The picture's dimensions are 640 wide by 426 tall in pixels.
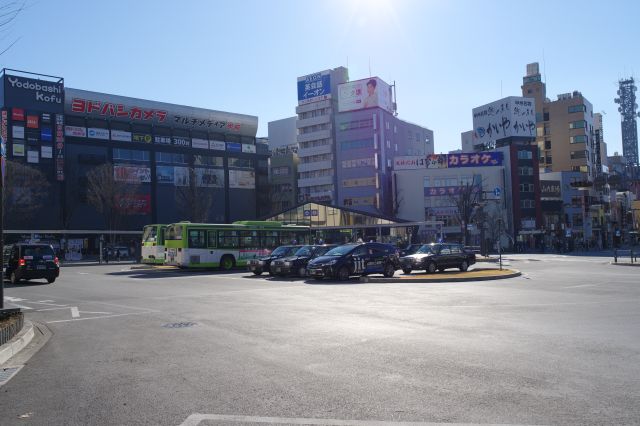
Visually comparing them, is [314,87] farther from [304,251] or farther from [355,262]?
[355,262]

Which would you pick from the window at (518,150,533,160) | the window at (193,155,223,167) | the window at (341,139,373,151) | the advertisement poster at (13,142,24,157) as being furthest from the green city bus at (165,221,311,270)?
the window at (518,150,533,160)

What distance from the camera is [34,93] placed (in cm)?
6988

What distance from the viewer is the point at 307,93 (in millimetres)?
103188

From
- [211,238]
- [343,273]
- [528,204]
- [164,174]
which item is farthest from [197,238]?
[528,204]

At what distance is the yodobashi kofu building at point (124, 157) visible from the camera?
223 ft

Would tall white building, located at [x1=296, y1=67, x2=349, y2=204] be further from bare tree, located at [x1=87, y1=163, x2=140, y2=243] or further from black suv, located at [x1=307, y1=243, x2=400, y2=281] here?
black suv, located at [x1=307, y1=243, x2=400, y2=281]

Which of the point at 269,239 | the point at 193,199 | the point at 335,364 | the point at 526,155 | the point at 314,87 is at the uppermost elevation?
the point at 314,87

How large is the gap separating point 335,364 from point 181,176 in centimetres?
8132

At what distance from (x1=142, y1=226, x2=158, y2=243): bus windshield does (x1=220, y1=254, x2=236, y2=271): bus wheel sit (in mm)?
4566

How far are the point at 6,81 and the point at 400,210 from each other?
60406 mm

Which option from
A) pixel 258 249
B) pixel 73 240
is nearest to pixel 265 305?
pixel 258 249

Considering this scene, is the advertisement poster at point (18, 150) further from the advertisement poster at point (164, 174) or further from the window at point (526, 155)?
the window at point (526, 155)

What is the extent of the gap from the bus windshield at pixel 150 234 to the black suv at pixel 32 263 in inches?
351

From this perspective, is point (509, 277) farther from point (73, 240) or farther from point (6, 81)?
point (6, 81)
